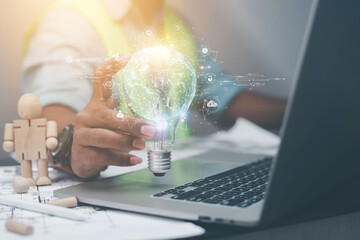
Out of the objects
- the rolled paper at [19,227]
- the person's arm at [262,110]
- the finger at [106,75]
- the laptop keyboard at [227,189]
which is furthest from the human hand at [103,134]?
the person's arm at [262,110]

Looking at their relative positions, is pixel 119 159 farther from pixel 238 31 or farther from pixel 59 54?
pixel 238 31

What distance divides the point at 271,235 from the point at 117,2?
2.63ft

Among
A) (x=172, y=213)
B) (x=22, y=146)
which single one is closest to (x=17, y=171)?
(x=22, y=146)

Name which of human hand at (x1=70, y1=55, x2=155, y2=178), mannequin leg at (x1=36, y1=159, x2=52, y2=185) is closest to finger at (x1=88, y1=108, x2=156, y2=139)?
human hand at (x1=70, y1=55, x2=155, y2=178)

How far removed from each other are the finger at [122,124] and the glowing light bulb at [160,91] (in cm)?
3

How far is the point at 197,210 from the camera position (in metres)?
0.44

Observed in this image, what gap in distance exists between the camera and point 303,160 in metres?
0.39

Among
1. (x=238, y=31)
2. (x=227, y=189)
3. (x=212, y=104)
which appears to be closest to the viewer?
(x=227, y=189)

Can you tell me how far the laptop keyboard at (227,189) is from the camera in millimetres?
476

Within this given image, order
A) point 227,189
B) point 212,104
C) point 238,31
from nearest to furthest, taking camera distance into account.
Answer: point 227,189, point 212,104, point 238,31

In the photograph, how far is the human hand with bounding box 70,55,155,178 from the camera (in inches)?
24.4

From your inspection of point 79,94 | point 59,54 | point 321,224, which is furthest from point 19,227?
point 59,54

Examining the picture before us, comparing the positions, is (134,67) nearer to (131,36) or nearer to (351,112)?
(131,36)

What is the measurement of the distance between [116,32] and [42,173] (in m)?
0.36
